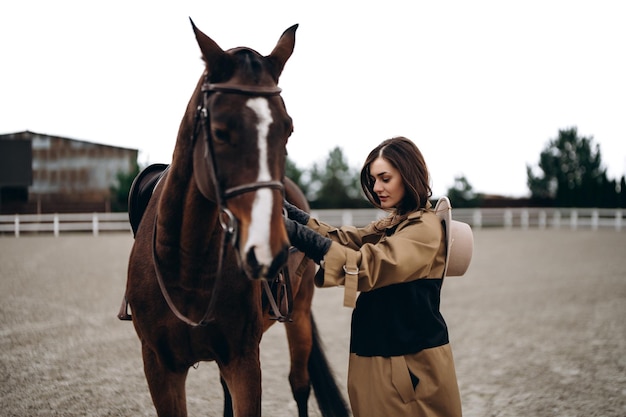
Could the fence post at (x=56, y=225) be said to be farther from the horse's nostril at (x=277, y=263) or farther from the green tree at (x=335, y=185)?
the horse's nostril at (x=277, y=263)

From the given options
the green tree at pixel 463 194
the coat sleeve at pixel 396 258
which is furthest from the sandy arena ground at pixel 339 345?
the green tree at pixel 463 194

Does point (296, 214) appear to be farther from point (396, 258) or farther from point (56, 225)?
point (56, 225)

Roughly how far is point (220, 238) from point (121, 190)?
21169 millimetres

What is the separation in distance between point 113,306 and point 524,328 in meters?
5.85

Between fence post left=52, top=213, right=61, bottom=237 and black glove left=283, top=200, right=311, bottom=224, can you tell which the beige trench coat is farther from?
fence post left=52, top=213, right=61, bottom=237

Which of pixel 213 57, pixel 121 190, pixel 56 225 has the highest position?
pixel 121 190

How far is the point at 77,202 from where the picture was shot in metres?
20.5

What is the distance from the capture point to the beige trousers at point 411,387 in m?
1.89

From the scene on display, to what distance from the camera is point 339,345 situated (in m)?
5.82

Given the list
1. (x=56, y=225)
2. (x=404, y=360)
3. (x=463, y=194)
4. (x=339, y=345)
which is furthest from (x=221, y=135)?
(x=463, y=194)

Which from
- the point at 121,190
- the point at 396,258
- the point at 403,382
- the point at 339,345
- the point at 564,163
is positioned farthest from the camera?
the point at 564,163

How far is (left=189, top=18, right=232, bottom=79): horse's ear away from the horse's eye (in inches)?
8.8

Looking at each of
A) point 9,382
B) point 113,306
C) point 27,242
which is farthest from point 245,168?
point 27,242

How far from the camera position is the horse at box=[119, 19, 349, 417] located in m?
1.50
